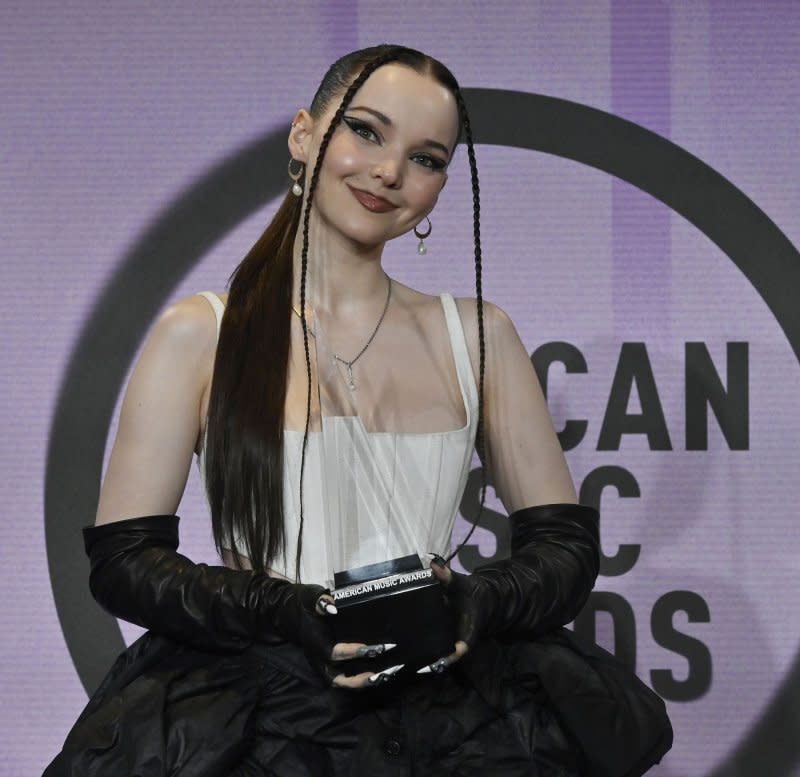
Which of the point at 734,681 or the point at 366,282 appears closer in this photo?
the point at 366,282

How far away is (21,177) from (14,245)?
0.12 m

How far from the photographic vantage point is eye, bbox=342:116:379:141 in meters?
1.50

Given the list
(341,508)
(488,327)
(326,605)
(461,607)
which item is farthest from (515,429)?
(326,605)

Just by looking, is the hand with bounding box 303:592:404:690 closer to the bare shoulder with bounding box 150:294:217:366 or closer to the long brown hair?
the long brown hair

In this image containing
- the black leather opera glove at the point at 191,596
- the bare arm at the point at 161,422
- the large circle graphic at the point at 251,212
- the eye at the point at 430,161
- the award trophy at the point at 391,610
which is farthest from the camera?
the large circle graphic at the point at 251,212

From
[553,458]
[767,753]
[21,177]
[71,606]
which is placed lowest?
[767,753]

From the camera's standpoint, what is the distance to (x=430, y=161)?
1536 millimetres

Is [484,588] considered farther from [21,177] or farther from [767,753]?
[21,177]

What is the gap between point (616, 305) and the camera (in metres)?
2.23

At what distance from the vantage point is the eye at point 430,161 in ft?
5.00

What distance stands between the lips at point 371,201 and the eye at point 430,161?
0.22 ft

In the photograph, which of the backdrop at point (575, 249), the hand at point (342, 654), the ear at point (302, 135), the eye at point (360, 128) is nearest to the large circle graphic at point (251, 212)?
the backdrop at point (575, 249)

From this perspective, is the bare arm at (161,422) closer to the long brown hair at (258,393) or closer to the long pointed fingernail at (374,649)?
the long brown hair at (258,393)

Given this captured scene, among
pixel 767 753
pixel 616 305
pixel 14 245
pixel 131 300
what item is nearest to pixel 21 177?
pixel 14 245
